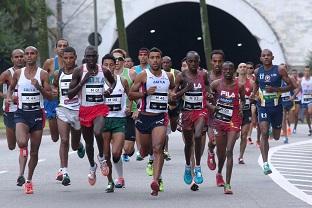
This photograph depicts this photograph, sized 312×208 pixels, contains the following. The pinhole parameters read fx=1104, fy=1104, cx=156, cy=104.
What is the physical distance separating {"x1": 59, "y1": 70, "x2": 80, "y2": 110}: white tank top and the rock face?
35802 mm

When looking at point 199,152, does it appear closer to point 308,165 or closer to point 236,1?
point 308,165

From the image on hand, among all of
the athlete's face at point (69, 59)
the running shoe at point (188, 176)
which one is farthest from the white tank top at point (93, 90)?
the running shoe at point (188, 176)

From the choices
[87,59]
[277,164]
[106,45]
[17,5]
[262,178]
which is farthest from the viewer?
[17,5]

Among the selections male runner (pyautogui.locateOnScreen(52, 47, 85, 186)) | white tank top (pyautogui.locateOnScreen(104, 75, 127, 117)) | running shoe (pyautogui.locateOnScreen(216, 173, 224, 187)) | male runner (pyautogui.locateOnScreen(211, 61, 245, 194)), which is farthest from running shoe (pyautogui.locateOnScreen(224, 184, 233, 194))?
male runner (pyautogui.locateOnScreen(52, 47, 85, 186))

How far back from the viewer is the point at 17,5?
53.7 metres

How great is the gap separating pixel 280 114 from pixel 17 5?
119 ft

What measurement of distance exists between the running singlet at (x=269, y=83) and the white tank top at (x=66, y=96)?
149 inches

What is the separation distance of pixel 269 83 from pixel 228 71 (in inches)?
97.6

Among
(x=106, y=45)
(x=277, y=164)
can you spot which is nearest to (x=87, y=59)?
(x=277, y=164)

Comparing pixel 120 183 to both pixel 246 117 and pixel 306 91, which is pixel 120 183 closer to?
pixel 246 117

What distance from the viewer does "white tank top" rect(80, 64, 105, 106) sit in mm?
15648

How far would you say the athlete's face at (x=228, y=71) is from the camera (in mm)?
16203

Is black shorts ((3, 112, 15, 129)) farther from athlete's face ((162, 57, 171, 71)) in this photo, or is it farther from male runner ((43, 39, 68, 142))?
athlete's face ((162, 57, 171, 71))

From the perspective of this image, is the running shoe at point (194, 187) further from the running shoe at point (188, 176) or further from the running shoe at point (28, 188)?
the running shoe at point (28, 188)
